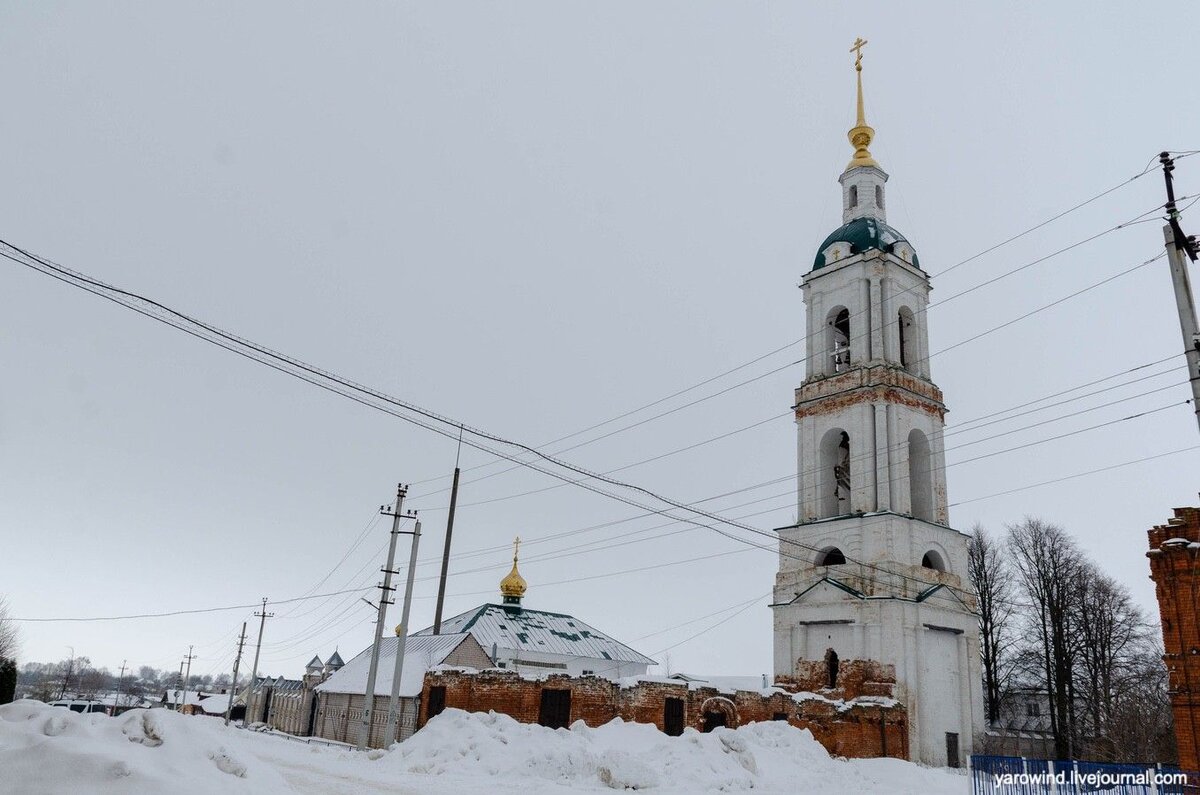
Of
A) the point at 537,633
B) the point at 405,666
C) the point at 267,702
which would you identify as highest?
the point at 537,633

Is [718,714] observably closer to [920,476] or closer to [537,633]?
[920,476]

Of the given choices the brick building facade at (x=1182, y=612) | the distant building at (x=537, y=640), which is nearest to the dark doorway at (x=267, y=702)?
the distant building at (x=537, y=640)

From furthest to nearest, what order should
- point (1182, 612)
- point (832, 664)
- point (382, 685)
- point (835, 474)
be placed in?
1. point (835, 474)
2. point (382, 685)
3. point (832, 664)
4. point (1182, 612)

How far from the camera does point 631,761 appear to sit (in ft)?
59.1

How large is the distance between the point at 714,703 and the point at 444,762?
11.9m

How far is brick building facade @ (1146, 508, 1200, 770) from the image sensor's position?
1830cm

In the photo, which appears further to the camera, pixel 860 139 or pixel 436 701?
pixel 860 139

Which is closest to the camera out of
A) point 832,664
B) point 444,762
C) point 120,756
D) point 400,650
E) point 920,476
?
point 120,756

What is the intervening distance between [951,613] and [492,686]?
1785cm

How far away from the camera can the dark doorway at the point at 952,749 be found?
97.2ft

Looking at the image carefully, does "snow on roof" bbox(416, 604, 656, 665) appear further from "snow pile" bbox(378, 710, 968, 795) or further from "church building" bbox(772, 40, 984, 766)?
"snow pile" bbox(378, 710, 968, 795)

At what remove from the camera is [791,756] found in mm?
23500

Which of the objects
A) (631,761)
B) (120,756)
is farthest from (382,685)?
(120,756)

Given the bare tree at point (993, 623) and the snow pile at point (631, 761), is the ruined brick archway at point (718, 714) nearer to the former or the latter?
the snow pile at point (631, 761)
